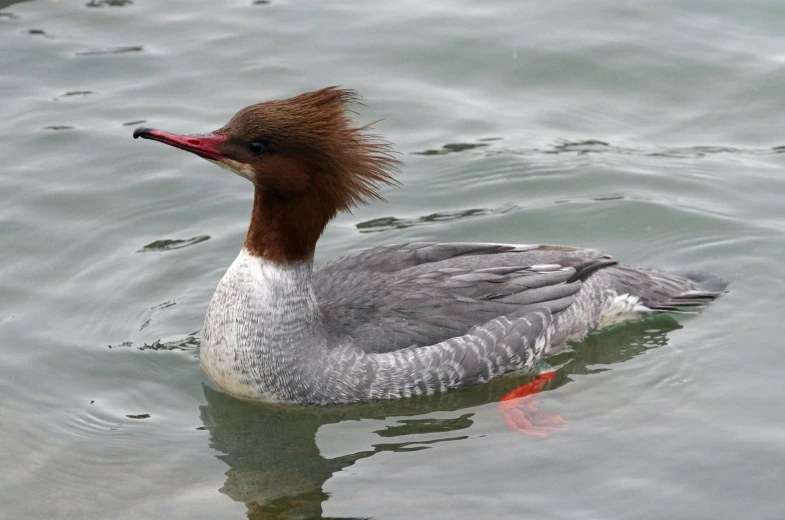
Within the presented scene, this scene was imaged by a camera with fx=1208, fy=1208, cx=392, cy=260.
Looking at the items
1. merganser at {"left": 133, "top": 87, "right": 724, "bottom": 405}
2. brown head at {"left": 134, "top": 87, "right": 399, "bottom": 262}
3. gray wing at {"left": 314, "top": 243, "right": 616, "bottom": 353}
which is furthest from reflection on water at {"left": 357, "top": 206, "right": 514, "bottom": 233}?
brown head at {"left": 134, "top": 87, "right": 399, "bottom": 262}

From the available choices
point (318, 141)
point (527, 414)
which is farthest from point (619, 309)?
point (318, 141)

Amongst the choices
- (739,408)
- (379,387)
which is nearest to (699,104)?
(739,408)

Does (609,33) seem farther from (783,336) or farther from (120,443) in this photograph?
(120,443)

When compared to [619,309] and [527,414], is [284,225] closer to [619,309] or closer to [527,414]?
[527,414]

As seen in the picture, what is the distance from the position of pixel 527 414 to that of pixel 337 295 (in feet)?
5.05

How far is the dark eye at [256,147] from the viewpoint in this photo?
7590 millimetres

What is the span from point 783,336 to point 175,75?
22.1ft

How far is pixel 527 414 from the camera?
7973mm

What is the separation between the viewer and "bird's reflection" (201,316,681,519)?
7270 mm

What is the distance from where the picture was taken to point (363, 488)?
7.29 meters

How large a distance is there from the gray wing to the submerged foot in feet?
1.71

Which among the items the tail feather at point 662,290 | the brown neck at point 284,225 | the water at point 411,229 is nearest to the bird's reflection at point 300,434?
the water at point 411,229

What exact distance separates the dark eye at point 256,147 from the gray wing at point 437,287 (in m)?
1.25

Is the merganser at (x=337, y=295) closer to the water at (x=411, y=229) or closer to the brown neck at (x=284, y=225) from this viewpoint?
the brown neck at (x=284, y=225)
